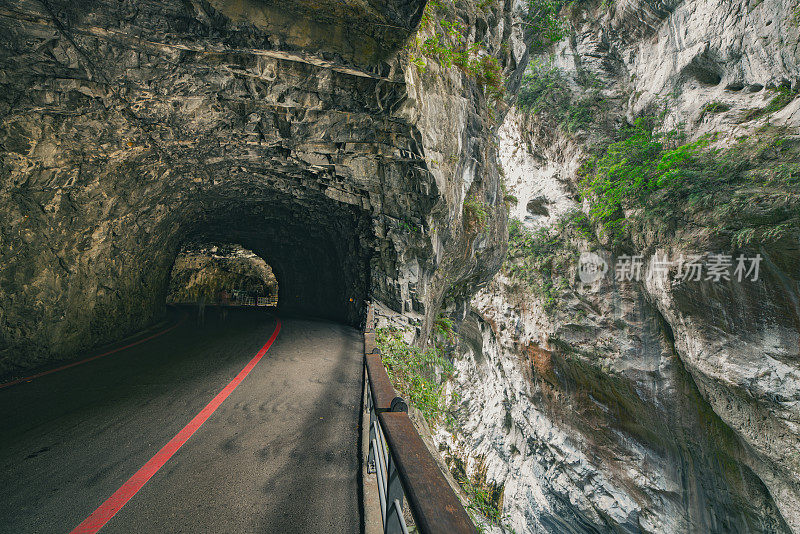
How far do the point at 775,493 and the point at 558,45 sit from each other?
20625 millimetres

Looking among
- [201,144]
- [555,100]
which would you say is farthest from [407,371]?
[555,100]

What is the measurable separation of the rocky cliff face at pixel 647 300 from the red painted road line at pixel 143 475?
768 centimetres

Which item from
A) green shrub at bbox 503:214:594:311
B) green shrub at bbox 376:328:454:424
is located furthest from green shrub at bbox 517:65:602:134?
green shrub at bbox 376:328:454:424

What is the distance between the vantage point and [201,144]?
6.59 meters

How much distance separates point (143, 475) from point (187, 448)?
404 mm

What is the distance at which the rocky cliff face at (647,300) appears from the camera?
8.68m

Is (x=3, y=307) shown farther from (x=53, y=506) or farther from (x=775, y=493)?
(x=775, y=493)

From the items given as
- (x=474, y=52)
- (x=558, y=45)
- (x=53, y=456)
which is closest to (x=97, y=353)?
(x=53, y=456)

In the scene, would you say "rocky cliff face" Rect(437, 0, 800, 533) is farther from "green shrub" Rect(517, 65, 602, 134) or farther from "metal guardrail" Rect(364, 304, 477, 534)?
"metal guardrail" Rect(364, 304, 477, 534)

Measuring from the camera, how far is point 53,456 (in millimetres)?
2812

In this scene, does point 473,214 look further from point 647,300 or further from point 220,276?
point 220,276

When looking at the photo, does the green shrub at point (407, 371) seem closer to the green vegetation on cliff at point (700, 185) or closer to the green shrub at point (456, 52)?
the green shrub at point (456, 52)

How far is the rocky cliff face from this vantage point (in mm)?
8680

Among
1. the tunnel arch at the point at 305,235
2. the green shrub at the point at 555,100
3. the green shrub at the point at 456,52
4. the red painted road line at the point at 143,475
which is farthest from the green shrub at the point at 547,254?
the red painted road line at the point at 143,475
